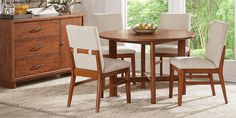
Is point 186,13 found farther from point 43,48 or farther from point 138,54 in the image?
point 43,48

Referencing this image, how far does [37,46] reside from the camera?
6605 mm

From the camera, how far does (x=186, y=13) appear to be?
6.60 metres

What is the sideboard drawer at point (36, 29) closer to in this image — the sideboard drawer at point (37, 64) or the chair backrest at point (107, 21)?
the sideboard drawer at point (37, 64)

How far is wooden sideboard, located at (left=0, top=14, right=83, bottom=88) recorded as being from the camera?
6.34 metres

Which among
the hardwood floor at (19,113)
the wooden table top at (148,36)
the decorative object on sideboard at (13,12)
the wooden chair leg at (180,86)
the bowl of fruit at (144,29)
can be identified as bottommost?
the hardwood floor at (19,113)

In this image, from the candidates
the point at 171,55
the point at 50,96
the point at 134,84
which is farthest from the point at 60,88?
the point at 171,55

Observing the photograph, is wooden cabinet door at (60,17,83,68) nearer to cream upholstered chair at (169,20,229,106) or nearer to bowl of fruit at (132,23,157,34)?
bowl of fruit at (132,23,157,34)

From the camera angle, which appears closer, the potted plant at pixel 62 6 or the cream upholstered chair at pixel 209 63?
the cream upholstered chair at pixel 209 63

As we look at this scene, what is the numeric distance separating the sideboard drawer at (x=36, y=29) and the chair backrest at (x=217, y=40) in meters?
2.14

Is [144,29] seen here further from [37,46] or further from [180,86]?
[37,46]

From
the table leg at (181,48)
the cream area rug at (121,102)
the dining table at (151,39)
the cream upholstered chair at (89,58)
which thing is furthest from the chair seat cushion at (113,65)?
the table leg at (181,48)

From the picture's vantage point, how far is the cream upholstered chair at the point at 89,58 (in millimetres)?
5117

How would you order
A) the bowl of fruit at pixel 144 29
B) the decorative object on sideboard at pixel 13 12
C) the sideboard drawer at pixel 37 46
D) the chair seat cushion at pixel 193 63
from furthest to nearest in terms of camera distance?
the sideboard drawer at pixel 37 46
the decorative object on sideboard at pixel 13 12
the bowl of fruit at pixel 144 29
the chair seat cushion at pixel 193 63

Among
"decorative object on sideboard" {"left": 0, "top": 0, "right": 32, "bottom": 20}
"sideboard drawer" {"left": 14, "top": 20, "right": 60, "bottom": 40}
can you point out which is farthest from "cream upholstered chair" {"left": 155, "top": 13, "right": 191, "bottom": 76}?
"decorative object on sideboard" {"left": 0, "top": 0, "right": 32, "bottom": 20}
